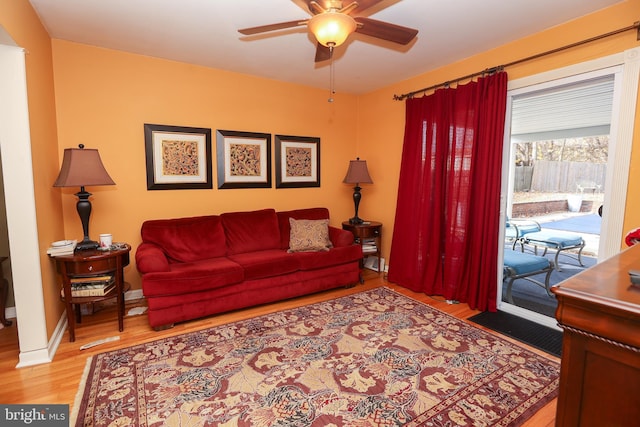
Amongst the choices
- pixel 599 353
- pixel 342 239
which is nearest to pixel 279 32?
pixel 342 239

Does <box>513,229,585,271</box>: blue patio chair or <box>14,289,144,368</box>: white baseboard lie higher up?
<box>513,229,585,271</box>: blue patio chair

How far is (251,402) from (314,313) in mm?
1275

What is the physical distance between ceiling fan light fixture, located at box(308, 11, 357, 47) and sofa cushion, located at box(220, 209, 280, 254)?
7.77ft

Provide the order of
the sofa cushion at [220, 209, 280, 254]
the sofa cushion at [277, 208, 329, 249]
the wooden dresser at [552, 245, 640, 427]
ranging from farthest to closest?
the sofa cushion at [277, 208, 329, 249] → the sofa cushion at [220, 209, 280, 254] → the wooden dresser at [552, 245, 640, 427]

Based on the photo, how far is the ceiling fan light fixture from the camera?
1.70 metres

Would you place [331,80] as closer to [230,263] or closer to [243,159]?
[243,159]

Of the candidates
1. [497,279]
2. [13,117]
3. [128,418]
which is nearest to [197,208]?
[13,117]

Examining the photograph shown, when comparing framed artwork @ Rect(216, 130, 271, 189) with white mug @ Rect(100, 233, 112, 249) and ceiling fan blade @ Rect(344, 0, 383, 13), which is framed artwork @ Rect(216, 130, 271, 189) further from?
ceiling fan blade @ Rect(344, 0, 383, 13)

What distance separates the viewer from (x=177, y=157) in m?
3.49

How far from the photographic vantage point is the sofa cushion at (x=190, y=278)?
104 inches

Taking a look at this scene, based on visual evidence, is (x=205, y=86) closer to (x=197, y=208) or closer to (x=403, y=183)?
(x=197, y=208)

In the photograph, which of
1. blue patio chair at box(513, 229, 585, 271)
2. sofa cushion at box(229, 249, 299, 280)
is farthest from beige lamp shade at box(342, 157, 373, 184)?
blue patio chair at box(513, 229, 585, 271)

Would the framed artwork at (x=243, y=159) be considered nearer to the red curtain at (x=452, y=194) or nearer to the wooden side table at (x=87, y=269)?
the wooden side table at (x=87, y=269)

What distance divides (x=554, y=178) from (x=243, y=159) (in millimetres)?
4507
